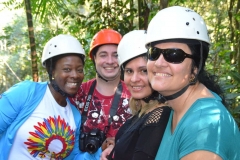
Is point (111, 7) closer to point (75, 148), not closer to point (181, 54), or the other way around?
point (75, 148)

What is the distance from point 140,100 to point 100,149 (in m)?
0.96

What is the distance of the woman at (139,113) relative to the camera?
1.98 meters

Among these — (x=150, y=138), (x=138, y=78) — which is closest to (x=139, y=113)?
(x=138, y=78)

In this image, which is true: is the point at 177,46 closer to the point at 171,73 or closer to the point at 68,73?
the point at 171,73

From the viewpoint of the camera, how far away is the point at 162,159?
69.3 inches

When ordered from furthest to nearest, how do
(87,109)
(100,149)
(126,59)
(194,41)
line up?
(87,109) → (100,149) → (126,59) → (194,41)

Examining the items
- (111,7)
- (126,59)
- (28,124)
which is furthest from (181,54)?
(111,7)

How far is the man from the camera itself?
11.7 feet

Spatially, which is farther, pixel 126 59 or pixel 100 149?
pixel 100 149

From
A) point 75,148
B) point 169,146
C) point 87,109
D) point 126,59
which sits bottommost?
point 75,148

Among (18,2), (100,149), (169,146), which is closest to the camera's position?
(169,146)

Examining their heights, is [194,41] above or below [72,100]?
above

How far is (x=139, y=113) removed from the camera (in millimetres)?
2607

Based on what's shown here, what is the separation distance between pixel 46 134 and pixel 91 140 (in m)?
0.55
